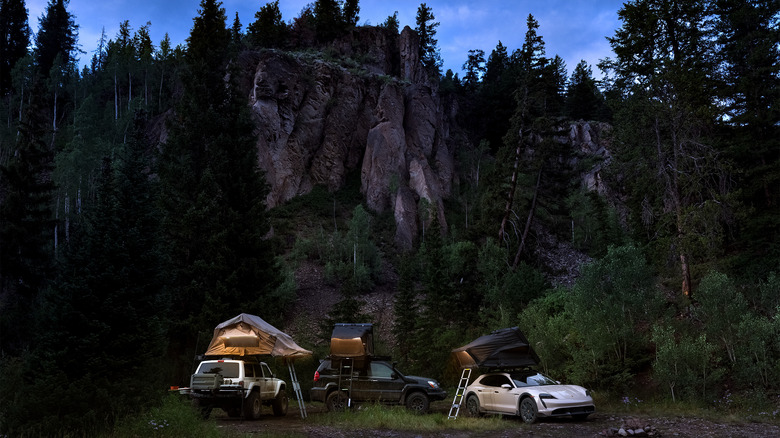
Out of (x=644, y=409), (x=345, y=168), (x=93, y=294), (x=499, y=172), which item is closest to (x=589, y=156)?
(x=345, y=168)

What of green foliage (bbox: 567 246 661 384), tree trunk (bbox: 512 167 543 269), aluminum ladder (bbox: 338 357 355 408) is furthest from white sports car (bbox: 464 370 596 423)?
tree trunk (bbox: 512 167 543 269)

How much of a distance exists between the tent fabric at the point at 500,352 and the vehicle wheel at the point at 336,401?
426 centimetres

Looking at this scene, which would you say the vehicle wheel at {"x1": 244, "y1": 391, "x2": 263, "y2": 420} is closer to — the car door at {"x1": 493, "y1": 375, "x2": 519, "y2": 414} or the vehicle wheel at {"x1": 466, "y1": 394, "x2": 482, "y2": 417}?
the vehicle wheel at {"x1": 466, "y1": 394, "x2": 482, "y2": 417}

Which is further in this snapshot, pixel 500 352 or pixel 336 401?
pixel 336 401

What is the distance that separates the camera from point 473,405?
1669 cm

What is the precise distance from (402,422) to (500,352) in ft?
14.4

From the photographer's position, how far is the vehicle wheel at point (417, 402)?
17219mm

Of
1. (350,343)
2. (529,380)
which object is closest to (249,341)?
(350,343)

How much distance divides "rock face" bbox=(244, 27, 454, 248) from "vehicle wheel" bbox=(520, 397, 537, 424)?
127 ft

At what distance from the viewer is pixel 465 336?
91.3 feet

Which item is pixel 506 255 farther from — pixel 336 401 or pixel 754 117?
pixel 336 401

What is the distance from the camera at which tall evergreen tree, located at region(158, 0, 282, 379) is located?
23.9 m

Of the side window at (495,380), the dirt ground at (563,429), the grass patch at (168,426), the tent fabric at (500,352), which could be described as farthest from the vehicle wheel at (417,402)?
the grass patch at (168,426)

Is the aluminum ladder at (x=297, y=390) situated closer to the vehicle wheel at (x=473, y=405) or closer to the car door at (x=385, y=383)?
the car door at (x=385, y=383)
